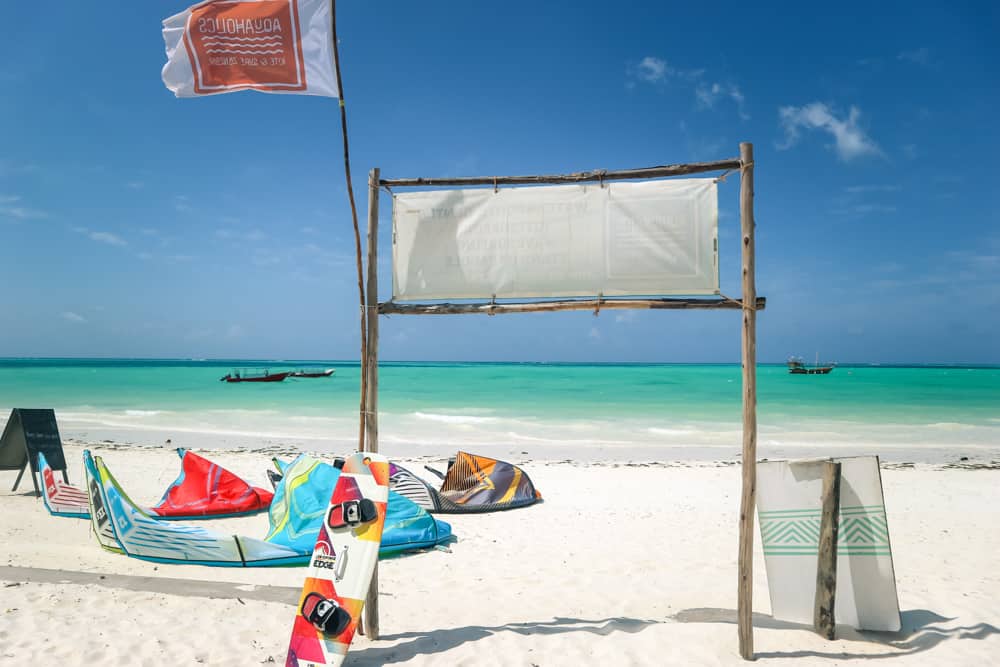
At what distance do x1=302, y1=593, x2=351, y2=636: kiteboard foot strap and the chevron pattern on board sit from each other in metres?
2.85

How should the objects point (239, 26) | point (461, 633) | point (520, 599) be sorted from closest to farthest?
point (239, 26), point (461, 633), point (520, 599)

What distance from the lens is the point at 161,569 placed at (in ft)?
15.9

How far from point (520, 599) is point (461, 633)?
82 centimetres

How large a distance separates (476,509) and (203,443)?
1056 cm

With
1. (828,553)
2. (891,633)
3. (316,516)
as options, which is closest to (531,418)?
(316,516)

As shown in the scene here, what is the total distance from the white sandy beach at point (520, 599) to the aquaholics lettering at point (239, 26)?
3.82 meters

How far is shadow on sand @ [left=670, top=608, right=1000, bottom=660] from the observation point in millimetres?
3570

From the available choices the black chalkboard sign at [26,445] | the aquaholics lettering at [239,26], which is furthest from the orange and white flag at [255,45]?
the black chalkboard sign at [26,445]

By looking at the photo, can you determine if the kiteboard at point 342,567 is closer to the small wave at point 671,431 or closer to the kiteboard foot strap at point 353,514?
the kiteboard foot strap at point 353,514

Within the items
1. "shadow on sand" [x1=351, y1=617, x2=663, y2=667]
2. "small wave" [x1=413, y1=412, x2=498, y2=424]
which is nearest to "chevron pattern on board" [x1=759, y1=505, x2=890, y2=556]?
"shadow on sand" [x1=351, y1=617, x2=663, y2=667]

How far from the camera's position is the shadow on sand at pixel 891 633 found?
3.57m

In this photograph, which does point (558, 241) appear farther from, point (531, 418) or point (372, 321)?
point (531, 418)

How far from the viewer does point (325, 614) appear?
3.26 meters

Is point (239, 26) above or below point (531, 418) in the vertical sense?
above
